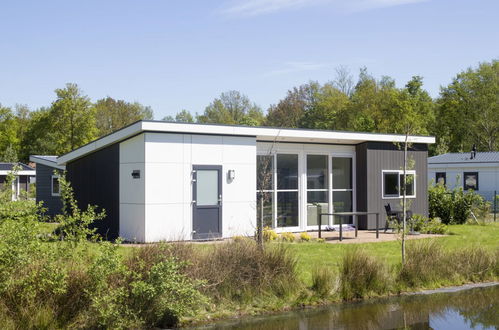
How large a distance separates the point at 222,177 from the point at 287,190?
2653 mm

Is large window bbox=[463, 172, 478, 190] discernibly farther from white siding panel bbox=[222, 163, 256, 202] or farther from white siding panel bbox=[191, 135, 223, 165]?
white siding panel bbox=[191, 135, 223, 165]

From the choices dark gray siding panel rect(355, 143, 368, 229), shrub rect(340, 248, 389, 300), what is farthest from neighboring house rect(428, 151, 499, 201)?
shrub rect(340, 248, 389, 300)

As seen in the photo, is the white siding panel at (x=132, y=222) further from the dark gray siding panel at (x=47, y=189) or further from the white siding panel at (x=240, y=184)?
the dark gray siding panel at (x=47, y=189)

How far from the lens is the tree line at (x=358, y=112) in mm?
46906

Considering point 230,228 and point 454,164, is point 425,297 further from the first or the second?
point 454,164

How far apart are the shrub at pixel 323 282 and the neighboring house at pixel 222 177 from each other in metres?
5.28

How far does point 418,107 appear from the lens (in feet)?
161

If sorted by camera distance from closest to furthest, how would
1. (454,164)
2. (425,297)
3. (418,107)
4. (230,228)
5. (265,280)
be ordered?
(265,280) < (425,297) < (230,228) < (454,164) < (418,107)

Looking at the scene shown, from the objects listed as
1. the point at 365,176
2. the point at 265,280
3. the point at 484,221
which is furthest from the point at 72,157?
the point at 484,221

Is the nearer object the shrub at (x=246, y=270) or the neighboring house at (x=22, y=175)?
the shrub at (x=246, y=270)

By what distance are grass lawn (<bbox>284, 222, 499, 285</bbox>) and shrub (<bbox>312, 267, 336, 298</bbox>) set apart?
26cm

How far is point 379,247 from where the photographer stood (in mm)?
14461

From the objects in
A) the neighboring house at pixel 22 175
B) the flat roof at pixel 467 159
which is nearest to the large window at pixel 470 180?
the flat roof at pixel 467 159

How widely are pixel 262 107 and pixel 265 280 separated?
60798mm
